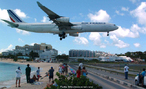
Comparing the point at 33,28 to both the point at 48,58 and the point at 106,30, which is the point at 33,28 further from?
the point at 48,58

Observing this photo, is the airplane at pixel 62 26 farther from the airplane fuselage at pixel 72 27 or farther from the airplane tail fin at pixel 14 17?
the airplane tail fin at pixel 14 17

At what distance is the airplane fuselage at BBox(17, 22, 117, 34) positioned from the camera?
105 ft

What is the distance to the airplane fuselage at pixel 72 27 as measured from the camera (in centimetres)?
3197

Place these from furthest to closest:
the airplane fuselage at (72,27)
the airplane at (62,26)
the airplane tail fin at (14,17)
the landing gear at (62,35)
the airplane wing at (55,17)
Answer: the airplane tail fin at (14,17)
the landing gear at (62,35)
the airplane fuselage at (72,27)
the airplane at (62,26)
the airplane wing at (55,17)

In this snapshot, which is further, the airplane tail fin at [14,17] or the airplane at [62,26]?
the airplane tail fin at [14,17]

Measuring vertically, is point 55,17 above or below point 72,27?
above

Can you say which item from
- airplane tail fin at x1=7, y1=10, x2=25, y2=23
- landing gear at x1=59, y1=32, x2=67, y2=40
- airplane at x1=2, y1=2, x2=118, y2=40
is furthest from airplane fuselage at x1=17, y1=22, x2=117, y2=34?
airplane tail fin at x1=7, y1=10, x2=25, y2=23

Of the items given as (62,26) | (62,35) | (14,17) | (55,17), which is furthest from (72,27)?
(14,17)

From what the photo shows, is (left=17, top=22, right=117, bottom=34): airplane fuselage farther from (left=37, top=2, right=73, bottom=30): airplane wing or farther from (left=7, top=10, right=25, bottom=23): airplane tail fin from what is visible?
(left=7, top=10, right=25, bottom=23): airplane tail fin

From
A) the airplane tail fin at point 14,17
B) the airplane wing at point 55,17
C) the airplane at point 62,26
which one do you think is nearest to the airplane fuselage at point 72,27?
the airplane at point 62,26

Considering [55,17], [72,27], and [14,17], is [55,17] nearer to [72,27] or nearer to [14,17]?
[72,27]

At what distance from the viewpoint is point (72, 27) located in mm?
32156

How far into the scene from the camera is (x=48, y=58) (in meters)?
134

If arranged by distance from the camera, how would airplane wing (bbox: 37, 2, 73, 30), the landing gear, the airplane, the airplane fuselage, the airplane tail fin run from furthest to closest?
the airplane tail fin
the landing gear
the airplane fuselage
the airplane
airplane wing (bbox: 37, 2, 73, 30)
